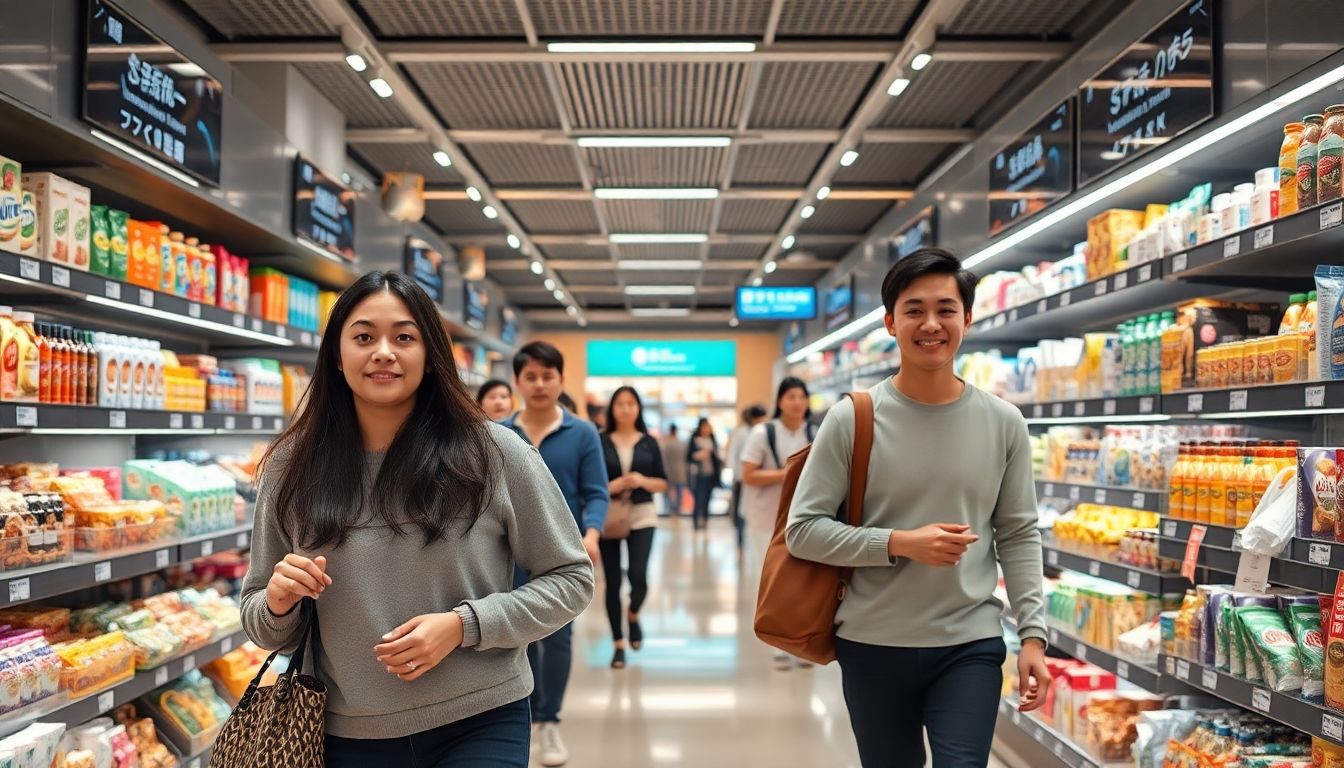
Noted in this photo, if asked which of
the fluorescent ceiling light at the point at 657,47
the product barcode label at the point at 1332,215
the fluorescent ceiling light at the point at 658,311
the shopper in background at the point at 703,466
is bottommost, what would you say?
the shopper in background at the point at 703,466

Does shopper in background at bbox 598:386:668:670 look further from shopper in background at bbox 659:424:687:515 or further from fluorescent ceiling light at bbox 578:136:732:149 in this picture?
shopper in background at bbox 659:424:687:515

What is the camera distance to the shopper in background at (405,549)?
171 centimetres

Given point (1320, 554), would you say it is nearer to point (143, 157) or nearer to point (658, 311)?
point (143, 157)

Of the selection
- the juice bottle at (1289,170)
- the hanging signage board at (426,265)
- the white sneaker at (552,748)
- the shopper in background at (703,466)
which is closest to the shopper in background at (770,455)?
the white sneaker at (552,748)

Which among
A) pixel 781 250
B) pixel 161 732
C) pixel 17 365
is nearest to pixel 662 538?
pixel 781 250

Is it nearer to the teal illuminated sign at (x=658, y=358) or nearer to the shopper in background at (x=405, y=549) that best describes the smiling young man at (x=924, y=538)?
the shopper in background at (x=405, y=549)

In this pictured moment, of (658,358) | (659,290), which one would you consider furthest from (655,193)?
→ (658,358)

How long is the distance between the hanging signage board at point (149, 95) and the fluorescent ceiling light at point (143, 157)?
0.05ft

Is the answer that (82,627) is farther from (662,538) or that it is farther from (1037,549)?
(662,538)

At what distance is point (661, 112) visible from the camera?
7.41 meters

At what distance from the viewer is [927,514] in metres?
2.38

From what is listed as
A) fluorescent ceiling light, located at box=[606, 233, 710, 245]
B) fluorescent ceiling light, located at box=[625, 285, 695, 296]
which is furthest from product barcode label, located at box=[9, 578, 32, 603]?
fluorescent ceiling light, located at box=[625, 285, 695, 296]

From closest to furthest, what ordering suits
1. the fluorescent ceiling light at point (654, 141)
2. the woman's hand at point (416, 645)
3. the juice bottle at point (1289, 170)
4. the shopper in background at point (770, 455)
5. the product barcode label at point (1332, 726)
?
the woman's hand at point (416, 645), the product barcode label at point (1332, 726), the juice bottle at point (1289, 170), the shopper in background at point (770, 455), the fluorescent ceiling light at point (654, 141)

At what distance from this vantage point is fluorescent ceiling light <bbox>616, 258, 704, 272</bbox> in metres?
13.9
